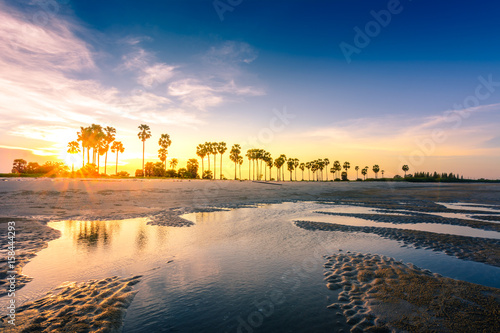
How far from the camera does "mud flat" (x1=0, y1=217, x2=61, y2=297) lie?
6.93 metres

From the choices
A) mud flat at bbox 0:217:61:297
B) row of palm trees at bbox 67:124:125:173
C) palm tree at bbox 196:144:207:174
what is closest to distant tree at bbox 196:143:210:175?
palm tree at bbox 196:144:207:174

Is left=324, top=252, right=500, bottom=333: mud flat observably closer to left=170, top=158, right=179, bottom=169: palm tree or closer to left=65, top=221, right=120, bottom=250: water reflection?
left=65, top=221, right=120, bottom=250: water reflection

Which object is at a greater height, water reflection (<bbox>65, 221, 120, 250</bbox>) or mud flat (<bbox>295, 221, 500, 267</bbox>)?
water reflection (<bbox>65, 221, 120, 250</bbox>)

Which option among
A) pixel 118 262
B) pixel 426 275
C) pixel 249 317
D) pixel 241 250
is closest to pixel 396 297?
pixel 426 275

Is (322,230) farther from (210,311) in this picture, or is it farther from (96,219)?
(96,219)

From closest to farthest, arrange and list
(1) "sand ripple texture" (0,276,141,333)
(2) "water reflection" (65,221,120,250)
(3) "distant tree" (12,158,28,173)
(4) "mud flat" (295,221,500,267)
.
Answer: (1) "sand ripple texture" (0,276,141,333), (4) "mud flat" (295,221,500,267), (2) "water reflection" (65,221,120,250), (3) "distant tree" (12,158,28,173)

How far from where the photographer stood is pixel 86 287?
6371 mm

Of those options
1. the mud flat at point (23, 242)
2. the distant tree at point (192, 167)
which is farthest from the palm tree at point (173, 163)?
the mud flat at point (23, 242)

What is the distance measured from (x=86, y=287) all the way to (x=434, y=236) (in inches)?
598

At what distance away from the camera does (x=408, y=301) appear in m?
5.65

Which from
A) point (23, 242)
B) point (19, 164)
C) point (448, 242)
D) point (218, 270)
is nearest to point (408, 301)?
point (218, 270)

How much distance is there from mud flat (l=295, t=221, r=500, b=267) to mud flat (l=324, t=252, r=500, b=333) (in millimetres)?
3382

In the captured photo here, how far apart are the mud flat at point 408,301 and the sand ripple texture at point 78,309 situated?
4872mm

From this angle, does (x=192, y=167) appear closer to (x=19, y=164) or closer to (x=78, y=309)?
(x=19, y=164)
